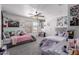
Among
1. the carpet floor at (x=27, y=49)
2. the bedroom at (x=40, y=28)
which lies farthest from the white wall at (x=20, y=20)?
the carpet floor at (x=27, y=49)

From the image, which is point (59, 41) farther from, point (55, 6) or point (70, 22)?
point (55, 6)

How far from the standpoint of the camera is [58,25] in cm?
162

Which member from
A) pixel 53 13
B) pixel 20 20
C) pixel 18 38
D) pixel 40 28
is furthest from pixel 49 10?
pixel 18 38

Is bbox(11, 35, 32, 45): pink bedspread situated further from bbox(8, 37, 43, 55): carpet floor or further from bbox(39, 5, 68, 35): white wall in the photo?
bbox(39, 5, 68, 35): white wall

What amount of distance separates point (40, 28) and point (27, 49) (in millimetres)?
275

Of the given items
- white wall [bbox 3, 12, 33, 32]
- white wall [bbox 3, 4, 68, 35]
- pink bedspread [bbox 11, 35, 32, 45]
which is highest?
white wall [bbox 3, 4, 68, 35]

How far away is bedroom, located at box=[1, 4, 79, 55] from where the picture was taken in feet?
5.29

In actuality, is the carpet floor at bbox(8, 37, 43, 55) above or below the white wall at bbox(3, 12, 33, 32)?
below

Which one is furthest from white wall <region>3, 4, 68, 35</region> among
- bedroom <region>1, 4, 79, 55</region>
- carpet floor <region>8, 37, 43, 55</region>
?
carpet floor <region>8, 37, 43, 55</region>

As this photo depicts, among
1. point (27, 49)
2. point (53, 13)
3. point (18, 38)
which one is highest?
point (53, 13)

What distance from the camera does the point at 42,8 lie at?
1.62m

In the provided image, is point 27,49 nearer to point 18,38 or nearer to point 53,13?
point 18,38
